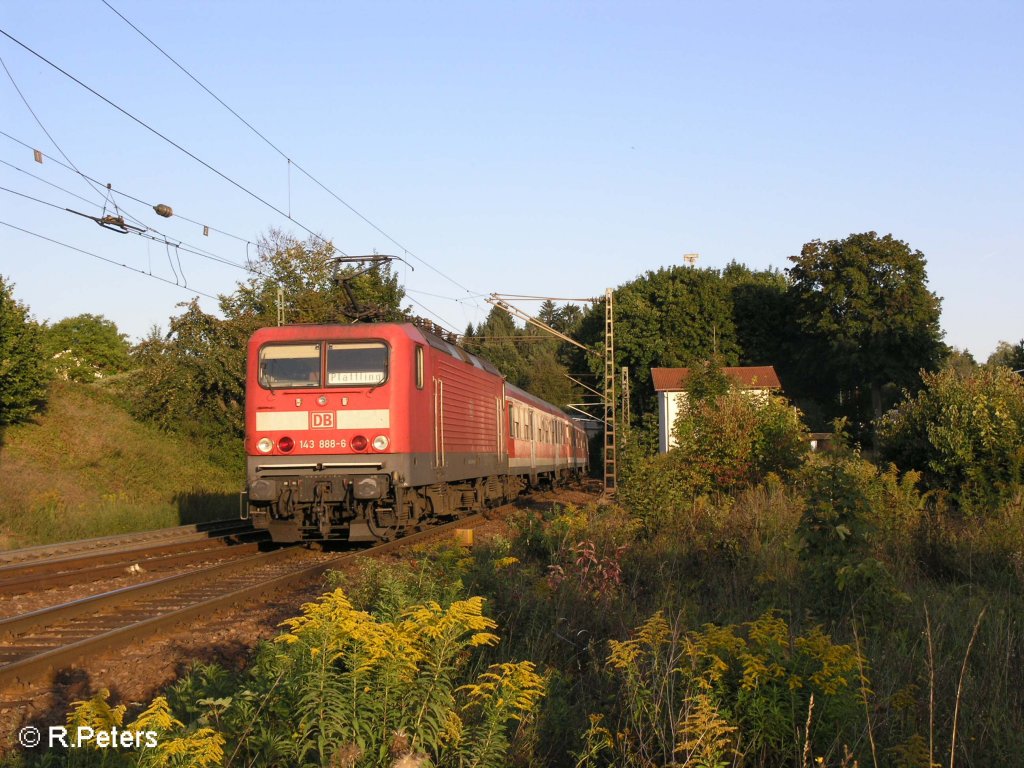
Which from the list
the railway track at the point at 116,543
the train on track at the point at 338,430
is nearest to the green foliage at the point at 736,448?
the train on track at the point at 338,430

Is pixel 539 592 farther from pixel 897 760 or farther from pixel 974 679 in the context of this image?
pixel 897 760

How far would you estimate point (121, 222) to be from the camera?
14.7 m

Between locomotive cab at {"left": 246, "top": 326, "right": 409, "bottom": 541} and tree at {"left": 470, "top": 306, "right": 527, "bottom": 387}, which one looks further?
tree at {"left": 470, "top": 306, "right": 527, "bottom": 387}

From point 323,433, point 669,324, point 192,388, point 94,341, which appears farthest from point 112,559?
point 94,341

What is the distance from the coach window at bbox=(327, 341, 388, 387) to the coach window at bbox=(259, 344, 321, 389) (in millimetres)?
281

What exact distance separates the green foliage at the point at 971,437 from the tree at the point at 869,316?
101ft

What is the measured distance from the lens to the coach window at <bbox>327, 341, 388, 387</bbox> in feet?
44.7

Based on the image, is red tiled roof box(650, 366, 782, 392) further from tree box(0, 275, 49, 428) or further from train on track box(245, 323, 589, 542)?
train on track box(245, 323, 589, 542)

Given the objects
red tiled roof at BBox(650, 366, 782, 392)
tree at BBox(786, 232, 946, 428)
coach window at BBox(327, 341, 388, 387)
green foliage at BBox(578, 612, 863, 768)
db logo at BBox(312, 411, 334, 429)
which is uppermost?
tree at BBox(786, 232, 946, 428)

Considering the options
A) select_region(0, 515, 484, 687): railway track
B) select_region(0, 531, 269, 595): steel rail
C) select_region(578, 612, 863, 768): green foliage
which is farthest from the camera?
select_region(0, 531, 269, 595): steel rail

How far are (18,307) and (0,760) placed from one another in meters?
23.9

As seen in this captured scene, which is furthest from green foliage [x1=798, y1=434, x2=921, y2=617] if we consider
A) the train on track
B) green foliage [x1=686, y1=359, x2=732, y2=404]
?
green foliage [x1=686, y1=359, x2=732, y2=404]

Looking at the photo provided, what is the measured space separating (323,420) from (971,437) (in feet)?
32.9

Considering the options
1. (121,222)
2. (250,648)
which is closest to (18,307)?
(121,222)
